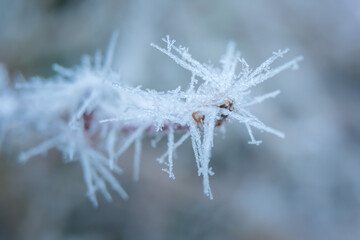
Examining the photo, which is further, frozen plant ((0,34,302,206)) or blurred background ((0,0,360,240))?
blurred background ((0,0,360,240))

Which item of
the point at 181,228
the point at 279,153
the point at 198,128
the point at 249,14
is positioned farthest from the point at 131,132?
the point at 249,14

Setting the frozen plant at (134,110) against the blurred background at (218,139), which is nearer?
the frozen plant at (134,110)

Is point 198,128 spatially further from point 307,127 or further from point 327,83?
point 327,83

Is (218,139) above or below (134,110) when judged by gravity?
above

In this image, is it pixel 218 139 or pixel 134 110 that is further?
pixel 218 139
